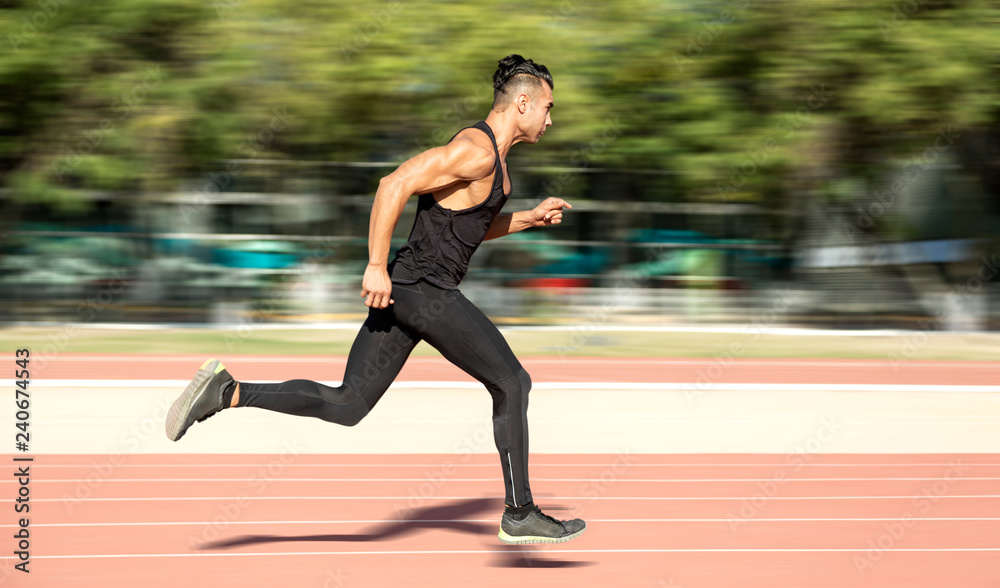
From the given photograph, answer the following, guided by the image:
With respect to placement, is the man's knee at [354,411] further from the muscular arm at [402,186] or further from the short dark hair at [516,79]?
the short dark hair at [516,79]

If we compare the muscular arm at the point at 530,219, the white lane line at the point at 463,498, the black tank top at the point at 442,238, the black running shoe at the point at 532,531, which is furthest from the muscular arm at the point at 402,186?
the white lane line at the point at 463,498

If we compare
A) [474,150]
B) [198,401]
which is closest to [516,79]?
[474,150]

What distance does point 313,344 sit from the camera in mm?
16016

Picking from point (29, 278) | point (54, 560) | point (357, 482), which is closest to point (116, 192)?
point (29, 278)

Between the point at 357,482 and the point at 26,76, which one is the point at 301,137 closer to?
the point at 26,76

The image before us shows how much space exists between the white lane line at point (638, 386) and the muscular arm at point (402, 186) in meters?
6.22

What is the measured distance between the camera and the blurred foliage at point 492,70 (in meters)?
15.4

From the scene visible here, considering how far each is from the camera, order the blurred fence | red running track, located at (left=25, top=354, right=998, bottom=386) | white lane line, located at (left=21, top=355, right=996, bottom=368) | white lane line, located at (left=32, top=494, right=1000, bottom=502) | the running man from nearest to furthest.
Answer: the running man
white lane line, located at (left=32, top=494, right=1000, bottom=502)
red running track, located at (left=25, top=354, right=998, bottom=386)
white lane line, located at (left=21, top=355, right=996, bottom=368)
the blurred fence

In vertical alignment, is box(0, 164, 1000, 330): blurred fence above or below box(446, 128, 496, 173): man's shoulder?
below

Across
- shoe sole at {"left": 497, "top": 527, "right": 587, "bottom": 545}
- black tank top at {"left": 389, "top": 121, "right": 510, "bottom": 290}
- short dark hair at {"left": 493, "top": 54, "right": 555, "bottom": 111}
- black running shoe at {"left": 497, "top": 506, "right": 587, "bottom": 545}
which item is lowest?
shoe sole at {"left": 497, "top": 527, "right": 587, "bottom": 545}

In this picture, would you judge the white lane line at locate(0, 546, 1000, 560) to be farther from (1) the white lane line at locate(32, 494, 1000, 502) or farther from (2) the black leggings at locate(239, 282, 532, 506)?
(1) the white lane line at locate(32, 494, 1000, 502)

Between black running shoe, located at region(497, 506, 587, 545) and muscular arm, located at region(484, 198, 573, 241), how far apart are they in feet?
3.77

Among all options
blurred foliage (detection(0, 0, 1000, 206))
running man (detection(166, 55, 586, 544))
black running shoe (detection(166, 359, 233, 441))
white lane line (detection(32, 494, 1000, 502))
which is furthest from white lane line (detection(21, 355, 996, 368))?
black running shoe (detection(166, 359, 233, 441))

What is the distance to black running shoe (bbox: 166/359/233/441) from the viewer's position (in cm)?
→ 433
